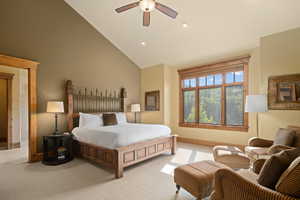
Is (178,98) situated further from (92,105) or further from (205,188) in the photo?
(205,188)

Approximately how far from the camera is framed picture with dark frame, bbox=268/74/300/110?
11.1 ft

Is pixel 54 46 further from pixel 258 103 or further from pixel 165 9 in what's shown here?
pixel 258 103

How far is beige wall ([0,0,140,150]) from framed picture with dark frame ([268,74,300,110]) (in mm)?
4808

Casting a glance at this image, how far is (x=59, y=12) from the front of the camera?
429 centimetres

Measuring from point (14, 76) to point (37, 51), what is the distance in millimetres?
2190

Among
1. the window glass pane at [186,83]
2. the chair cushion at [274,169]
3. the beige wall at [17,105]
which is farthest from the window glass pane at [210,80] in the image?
the beige wall at [17,105]

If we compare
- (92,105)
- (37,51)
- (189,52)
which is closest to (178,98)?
(189,52)

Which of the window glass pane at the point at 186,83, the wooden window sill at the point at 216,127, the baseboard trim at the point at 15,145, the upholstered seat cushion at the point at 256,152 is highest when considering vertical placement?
the window glass pane at the point at 186,83

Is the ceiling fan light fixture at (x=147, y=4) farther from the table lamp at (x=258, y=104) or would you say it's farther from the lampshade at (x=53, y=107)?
the lampshade at (x=53, y=107)

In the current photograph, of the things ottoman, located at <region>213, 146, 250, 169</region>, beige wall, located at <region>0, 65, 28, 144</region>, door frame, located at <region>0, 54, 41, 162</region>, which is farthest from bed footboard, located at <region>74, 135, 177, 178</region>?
beige wall, located at <region>0, 65, 28, 144</region>

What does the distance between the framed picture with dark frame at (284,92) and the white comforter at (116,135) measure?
2.72 metres

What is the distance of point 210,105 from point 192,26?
257 centimetres

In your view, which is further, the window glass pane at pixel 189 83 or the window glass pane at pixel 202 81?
the window glass pane at pixel 189 83

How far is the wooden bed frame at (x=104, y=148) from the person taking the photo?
297cm
